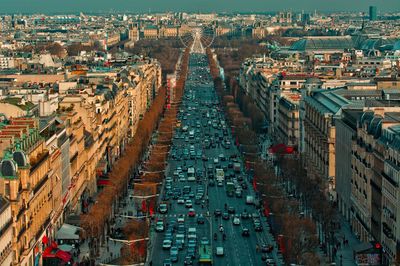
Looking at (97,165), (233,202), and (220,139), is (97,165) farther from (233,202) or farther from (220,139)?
(220,139)

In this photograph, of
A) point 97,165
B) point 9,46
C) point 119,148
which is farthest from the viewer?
point 9,46

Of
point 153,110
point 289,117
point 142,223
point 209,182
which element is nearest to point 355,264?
point 142,223

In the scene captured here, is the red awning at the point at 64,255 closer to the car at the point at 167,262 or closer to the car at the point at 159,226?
the car at the point at 167,262

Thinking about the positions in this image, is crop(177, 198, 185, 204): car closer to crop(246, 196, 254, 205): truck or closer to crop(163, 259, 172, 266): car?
crop(246, 196, 254, 205): truck

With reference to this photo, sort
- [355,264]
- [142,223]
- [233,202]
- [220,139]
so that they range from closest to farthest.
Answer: [355,264] < [142,223] < [233,202] < [220,139]

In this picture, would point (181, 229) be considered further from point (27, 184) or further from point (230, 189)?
point (27, 184)

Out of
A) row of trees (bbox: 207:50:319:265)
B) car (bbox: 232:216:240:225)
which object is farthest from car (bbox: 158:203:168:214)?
row of trees (bbox: 207:50:319:265)

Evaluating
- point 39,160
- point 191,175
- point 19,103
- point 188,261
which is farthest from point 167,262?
point 191,175
